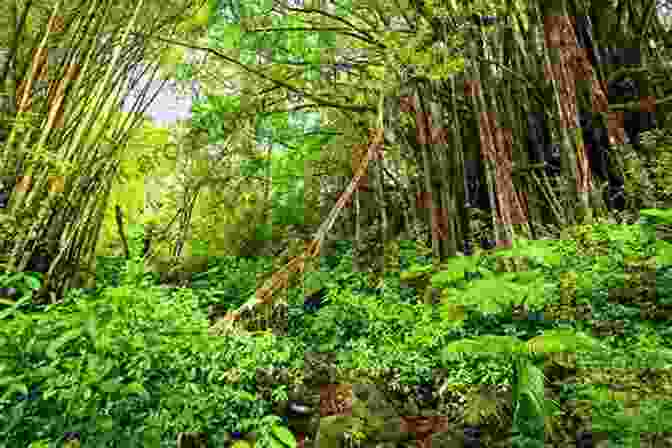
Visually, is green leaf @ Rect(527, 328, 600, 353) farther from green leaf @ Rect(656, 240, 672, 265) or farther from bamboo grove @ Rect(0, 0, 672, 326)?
bamboo grove @ Rect(0, 0, 672, 326)

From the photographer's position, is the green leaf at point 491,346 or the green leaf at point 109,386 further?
the green leaf at point 491,346

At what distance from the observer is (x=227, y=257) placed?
4.56 meters

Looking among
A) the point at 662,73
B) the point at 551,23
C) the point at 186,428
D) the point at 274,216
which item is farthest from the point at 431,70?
the point at 274,216

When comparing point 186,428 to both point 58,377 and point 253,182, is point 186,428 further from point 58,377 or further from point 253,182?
point 253,182

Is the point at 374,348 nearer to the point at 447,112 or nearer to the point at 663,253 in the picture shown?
the point at 663,253

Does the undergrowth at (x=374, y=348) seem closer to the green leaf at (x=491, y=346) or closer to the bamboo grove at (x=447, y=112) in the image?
the green leaf at (x=491, y=346)

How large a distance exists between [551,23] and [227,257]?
3.69 m

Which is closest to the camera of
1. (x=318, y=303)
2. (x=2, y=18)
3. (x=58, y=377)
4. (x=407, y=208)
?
(x=58, y=377)

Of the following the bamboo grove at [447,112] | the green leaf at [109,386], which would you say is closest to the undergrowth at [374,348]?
the green leaf at [109,386]

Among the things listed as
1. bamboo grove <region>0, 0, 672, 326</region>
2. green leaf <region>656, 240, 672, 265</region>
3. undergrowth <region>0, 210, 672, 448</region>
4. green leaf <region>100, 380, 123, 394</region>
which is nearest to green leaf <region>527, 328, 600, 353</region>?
undergrowth <region>0, 210, 672, 448</region>

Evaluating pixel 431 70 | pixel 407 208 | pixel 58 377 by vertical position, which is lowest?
pixel 58 377

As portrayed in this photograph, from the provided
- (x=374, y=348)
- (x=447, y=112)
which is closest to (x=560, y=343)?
(x=374, y=348)

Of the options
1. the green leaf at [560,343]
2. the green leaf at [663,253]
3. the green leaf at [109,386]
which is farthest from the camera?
the green leaf at [663,253]

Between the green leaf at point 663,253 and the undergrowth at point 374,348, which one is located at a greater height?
the green leaf at point 663,253
